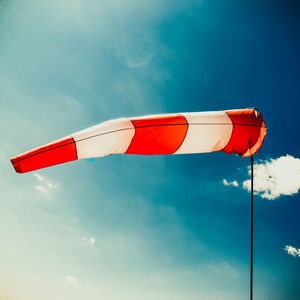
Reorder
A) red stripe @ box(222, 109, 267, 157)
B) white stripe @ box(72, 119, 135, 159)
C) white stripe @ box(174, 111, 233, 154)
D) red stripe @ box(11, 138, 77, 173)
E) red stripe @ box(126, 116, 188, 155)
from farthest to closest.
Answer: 1. red stripe @ box(222, 109, 267, 157)
2. white stripe @ box(174, 111, 233, 154)
3. red stripe @ box(126, 116, 188, 155)
4. white stripe @ box(72, 119, 135, 159)
5. red stripe @ box(11, 138, 77, 173)

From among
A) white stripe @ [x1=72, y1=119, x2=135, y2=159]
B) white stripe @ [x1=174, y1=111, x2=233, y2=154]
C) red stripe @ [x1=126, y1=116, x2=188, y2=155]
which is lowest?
white stripe @ [x1=72, y1=119, x2=135, y2=159]

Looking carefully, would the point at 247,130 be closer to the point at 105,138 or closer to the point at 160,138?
the point at 160,138

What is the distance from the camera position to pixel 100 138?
1961 millimetres

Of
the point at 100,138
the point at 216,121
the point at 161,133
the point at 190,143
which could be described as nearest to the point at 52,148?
the point at 100,138

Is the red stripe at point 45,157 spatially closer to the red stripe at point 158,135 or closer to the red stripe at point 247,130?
the red stripe at point 158,135

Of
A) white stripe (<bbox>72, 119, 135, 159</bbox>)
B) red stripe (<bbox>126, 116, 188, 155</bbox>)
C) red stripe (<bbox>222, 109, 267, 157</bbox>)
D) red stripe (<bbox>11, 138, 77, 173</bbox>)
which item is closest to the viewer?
red stripe (<bbox>11, 138, 77, 173</bbox>)

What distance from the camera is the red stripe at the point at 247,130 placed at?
9.12 ft

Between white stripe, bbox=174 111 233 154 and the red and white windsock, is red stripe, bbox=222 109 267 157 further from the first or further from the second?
white stripe, bbox=174 111 233 154

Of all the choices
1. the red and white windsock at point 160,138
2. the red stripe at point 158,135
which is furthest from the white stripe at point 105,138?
the red stripe at point 158,135

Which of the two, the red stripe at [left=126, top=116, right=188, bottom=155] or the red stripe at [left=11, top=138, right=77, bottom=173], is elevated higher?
the red stripe at [left=126, top=116, right=188, bottom=155]

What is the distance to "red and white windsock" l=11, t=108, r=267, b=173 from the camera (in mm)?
1720

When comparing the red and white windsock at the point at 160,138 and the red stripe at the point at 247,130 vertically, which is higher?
the red stripe at the point at 247,130

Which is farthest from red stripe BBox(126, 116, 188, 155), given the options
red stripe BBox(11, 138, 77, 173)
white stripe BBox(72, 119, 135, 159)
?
red stripe BBox(11, 138, 77, 173)

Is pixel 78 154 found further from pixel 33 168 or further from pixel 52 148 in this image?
pixel 33 168
